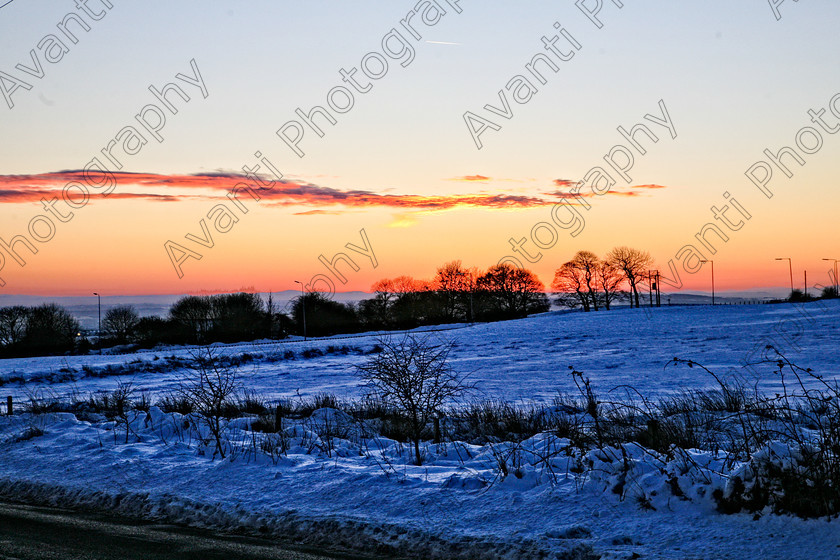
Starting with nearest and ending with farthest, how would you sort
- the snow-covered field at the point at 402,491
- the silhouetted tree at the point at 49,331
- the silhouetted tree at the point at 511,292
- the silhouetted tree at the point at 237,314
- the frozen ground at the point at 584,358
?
the snow-covered field at the point at 402,491 → the frozen ground at the point at 584,358 → the silhouetted tree at the point at 49,331 → the silhouetted tree at the point at 237,314 → the silhouetted tree at the point at 511,292

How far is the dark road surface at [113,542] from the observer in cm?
713

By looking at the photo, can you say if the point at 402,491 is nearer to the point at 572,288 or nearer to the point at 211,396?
the point at 211,396

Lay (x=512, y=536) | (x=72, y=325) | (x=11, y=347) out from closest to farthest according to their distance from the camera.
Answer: (x=512, y=536) → (x=11, y=347) → (x=72, y=325)

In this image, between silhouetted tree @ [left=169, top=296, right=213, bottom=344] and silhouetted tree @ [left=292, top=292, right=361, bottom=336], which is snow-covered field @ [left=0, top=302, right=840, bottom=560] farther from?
silhouetted tree @ [left=169, top=296, right=213, bottom=344]

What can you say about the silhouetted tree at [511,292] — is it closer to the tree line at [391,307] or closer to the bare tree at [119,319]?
the tree line at [391,307]

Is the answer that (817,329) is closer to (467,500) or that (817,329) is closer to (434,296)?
(467,500)

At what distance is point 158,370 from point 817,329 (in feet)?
154

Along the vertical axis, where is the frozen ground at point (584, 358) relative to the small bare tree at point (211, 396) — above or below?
below

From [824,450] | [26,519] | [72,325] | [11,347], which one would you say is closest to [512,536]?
[824,450]

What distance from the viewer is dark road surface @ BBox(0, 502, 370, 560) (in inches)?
281

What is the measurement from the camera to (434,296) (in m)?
136

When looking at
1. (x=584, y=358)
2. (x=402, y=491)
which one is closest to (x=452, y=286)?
(x=584, y=358)

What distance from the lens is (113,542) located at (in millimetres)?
7652

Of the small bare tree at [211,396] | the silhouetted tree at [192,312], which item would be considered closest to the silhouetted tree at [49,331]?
the silhouetted tree at [192,312]
